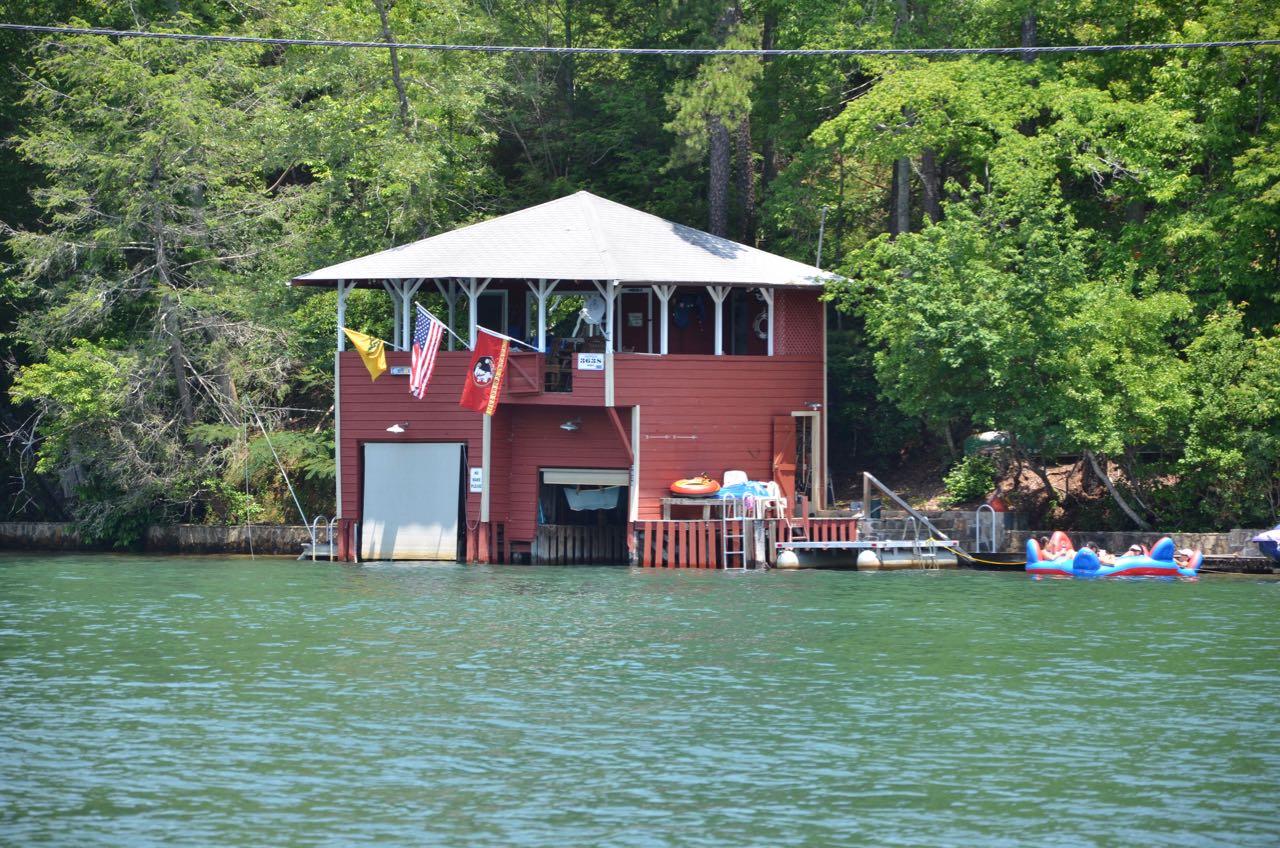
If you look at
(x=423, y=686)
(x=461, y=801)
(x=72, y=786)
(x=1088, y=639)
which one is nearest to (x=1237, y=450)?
(x=1088, y=639)

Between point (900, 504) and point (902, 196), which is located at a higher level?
point (902, 196)

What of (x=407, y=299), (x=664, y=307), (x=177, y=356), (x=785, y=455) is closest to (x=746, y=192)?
(x=664, y=307)

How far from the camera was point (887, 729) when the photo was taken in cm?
1908

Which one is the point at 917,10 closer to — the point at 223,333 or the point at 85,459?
A: the point at 223,333

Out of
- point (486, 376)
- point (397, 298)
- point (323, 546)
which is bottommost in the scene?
point (323, 546)

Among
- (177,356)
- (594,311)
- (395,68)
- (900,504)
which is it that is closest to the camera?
(900,504)

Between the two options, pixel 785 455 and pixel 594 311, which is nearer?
pixel 594 311

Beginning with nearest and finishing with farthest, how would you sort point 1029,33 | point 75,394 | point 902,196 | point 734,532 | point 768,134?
point 734,532
point 75,394
point 1029,33
point 902,196
point 768,134

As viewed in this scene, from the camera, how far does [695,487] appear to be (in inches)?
1447

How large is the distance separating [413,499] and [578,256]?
6.49 metres

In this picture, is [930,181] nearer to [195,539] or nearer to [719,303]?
[719,303]

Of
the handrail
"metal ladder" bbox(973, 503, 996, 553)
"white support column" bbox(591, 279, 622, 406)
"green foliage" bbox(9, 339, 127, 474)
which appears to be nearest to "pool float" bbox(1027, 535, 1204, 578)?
"metal ladder" bbox(973, 503, 996, 553)

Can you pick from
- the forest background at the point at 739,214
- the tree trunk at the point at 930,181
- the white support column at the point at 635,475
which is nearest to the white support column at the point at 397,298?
A: the forest background at the point at 739,214

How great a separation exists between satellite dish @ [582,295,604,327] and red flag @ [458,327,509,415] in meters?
2.28
